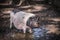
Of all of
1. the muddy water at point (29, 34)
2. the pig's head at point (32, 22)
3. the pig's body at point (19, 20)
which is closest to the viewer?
the muddy water at point (29, 34)

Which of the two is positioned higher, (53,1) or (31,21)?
(53,1)

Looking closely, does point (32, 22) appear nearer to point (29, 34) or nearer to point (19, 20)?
point (19, 20)

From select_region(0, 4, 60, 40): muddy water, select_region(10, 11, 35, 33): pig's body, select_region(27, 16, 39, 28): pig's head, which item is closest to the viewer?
select_region(0, 4, 60, 40): muddy water

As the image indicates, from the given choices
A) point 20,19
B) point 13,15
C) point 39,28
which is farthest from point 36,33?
point 13,15

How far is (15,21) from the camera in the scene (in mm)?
2430

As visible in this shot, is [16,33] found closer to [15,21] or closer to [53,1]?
[15,21]

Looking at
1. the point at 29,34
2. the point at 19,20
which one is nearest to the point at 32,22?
the point at 19,20

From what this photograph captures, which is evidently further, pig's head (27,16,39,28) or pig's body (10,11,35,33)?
pig's head (27,16,39,28)

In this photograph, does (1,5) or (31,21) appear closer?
(31,21)

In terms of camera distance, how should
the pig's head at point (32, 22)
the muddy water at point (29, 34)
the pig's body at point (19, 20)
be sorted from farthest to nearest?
1. the pig's head at point (32, 22)
2. the pig's body at point (19, 20)
3. the muddy water at point (29, 34)

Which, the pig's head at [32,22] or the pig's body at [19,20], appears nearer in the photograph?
the pig's body at [19,20]

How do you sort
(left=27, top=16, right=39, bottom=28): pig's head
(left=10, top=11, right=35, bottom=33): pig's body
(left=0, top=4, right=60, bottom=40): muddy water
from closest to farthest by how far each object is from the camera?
1. (left=0, top=4, right=60, bottom=40): muddy water
2. (left=10, top=11, right=35, bottom=33): pig's body
3. (left=27, top=16, right=39, bottom=28): pig's head

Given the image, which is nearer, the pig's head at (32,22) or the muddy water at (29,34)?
the muddy water at (29,34)

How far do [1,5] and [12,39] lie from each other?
1737 millimetres
